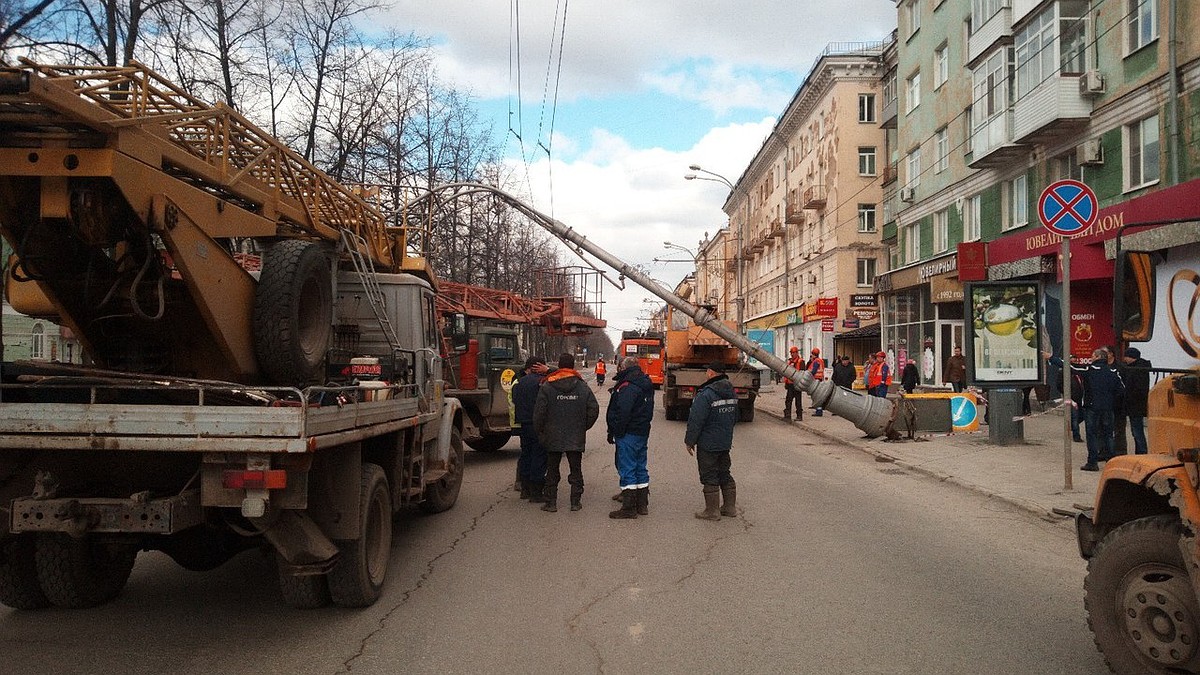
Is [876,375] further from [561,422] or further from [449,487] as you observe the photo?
[449,487]

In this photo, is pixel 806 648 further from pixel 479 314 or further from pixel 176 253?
pixel 479 314

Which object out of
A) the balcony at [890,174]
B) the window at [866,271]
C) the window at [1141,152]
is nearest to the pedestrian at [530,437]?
the window at [1141,152]

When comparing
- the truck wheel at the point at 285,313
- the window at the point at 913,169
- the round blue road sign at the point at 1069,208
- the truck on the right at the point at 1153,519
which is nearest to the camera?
the truck on the right at the point at 1153,519

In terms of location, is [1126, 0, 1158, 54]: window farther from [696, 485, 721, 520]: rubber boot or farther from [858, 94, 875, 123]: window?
[858, 94, 875, 123]: window

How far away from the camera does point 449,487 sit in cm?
911

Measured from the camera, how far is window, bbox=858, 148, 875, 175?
42566 millimetres

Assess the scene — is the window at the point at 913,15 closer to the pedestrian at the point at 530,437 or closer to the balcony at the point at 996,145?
the balcony at the point at 996,145

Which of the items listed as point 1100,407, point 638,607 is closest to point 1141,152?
point 1100,407

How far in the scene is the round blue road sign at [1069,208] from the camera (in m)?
9.33

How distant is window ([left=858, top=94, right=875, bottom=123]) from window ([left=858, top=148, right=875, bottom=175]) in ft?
4.89

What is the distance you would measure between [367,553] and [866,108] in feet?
138

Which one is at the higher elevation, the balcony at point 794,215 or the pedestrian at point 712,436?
the balcony at point 794,215

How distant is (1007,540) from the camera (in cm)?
778

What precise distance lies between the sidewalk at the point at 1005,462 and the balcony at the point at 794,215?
31.1 m
